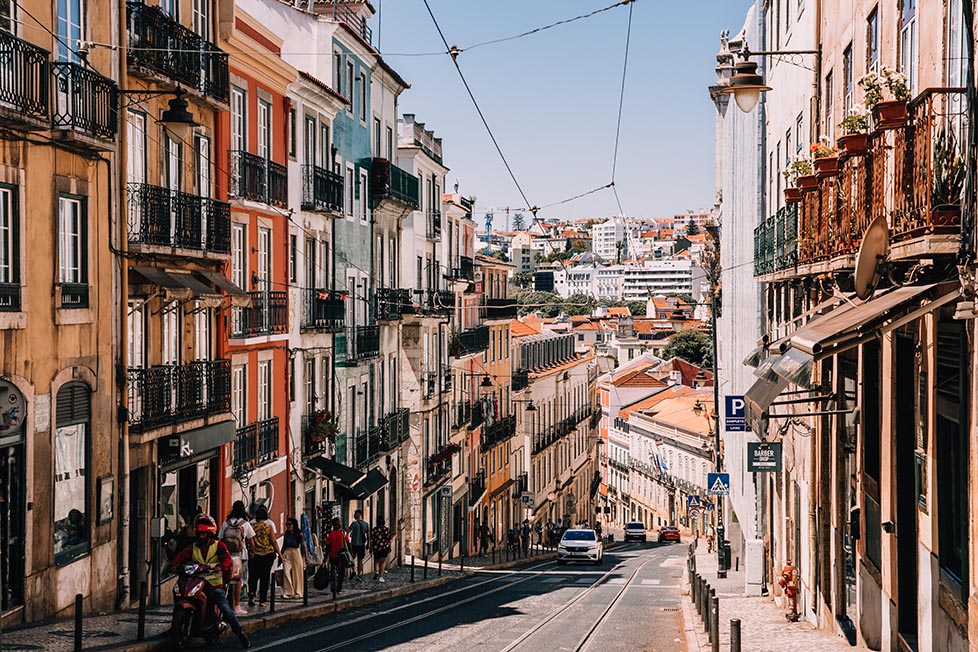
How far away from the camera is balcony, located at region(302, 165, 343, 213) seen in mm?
29344

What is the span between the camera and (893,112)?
9.46 meters

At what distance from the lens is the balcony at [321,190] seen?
29344 millimetres

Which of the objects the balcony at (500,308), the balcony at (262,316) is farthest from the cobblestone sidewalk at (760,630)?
the balcony at (500,308)

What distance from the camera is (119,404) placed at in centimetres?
1850

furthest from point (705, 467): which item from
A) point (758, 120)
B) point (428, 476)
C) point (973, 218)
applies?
point (973, 218)

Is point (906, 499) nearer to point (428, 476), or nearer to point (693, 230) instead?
point (428, 476)

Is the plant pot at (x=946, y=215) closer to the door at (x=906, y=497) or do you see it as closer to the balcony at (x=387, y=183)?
the door at (x=906, y=497)

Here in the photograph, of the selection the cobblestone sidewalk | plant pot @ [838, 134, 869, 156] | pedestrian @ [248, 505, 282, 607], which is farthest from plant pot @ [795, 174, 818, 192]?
pedestrian @ [248, 505, 282, 607]

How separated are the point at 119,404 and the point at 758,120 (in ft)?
66.5

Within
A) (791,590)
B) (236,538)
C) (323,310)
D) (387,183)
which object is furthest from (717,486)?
(236,538)

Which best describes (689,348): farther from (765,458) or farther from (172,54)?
(172,54)

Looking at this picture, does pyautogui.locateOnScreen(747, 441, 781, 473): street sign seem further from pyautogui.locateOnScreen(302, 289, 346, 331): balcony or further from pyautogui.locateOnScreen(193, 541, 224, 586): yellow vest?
pyautogui.locateOnScreen(193, 541, 224, 586): yellow vest

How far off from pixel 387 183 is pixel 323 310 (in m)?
7.01

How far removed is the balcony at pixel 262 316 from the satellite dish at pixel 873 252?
1635 cm
